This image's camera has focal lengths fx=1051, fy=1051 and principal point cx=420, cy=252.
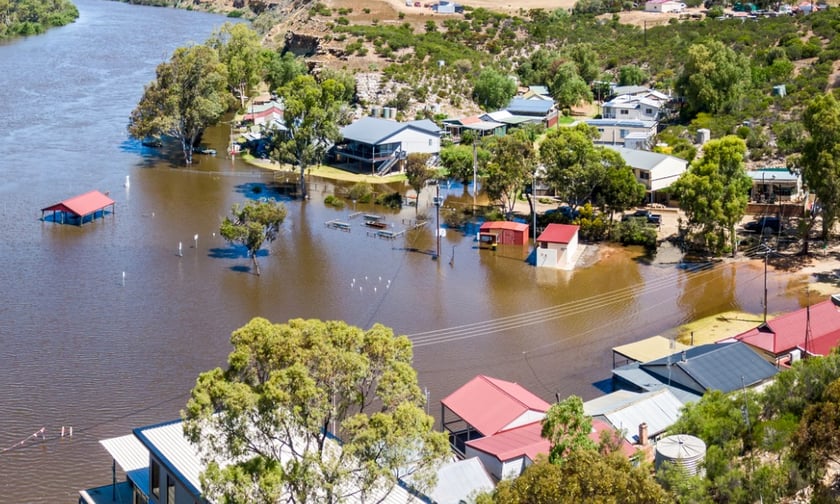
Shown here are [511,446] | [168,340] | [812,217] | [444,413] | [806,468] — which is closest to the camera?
[806,468]

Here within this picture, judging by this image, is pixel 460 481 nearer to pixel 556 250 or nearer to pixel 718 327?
pixel 718 327

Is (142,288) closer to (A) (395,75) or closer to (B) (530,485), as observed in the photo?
(B) (530,485)

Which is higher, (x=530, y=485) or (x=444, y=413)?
(x=530, y=485)

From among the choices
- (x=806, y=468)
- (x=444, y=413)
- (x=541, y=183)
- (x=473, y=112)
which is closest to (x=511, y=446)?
(x=444, y=413)

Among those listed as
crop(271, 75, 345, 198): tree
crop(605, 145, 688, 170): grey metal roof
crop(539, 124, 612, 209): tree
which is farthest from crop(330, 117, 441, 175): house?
crop(539, 124, 612, 209): tree

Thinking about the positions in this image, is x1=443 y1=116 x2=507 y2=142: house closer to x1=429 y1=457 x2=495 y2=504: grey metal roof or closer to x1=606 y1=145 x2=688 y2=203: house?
x1=606 y1=145 x2=688 y2=203: house

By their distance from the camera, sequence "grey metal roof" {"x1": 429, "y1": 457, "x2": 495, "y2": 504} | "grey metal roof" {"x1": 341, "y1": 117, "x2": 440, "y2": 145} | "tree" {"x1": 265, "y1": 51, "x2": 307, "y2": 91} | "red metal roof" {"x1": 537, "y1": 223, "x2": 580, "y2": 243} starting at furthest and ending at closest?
"tree" {"x1": 265, "y1": 51, "x2": 307, "y2": 91} < "grey metal roof" {"x1": 341, "y1": 117, "x2": 440, "y2": 145} < "red metal roof" {"x1": 537, "y1": 223, "x2": 580, "y2": 243} < "grey metal roof" {"x1": 429, "y1": 457, "x2": 495, "y2": 504}
